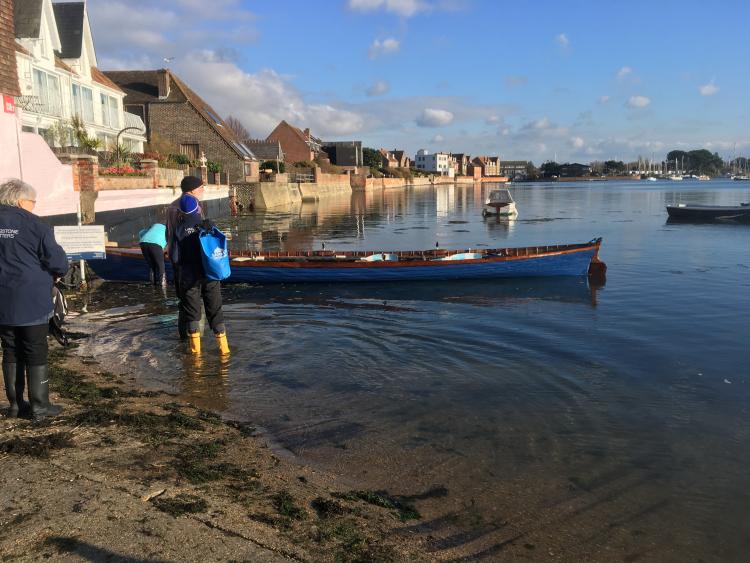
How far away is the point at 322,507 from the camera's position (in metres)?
4.22

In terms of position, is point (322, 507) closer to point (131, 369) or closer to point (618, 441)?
point (618, 441)

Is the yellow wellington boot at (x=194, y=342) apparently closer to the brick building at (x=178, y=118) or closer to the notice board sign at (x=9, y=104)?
the notice board sign at (x=9, y=104)

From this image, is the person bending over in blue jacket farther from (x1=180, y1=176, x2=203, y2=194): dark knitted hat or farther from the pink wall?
(x1=180, y1=176, x2=203, y2=194): dark knitted hat

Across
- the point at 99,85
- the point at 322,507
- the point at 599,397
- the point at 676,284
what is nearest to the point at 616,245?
the point at 676,284

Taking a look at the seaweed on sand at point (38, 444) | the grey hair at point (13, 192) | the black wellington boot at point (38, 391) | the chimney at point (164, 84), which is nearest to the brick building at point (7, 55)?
the grey hair at point (13, 192)

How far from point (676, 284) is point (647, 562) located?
14.2 meters

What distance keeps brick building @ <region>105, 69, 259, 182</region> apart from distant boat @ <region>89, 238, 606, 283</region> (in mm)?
39195

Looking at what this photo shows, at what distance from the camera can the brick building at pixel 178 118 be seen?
172 ft

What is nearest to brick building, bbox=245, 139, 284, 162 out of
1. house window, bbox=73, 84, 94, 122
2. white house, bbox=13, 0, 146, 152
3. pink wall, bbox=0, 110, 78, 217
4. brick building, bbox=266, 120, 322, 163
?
brick building, bbox=266, 120, 322, 163

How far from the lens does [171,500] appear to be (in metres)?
3.88

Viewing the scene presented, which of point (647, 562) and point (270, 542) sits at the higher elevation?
point (270, 542)

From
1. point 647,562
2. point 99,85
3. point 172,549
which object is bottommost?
point 647,562

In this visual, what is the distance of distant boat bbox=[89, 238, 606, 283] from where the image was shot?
14547mm

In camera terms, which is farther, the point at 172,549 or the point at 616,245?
the point at 616,245
